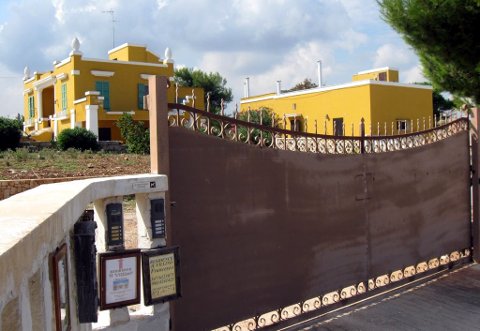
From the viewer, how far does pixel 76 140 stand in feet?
72.5

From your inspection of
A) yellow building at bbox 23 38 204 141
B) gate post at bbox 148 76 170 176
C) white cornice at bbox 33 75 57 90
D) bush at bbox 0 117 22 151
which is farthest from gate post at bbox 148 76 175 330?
white cornice at bbox 33 75 57 90

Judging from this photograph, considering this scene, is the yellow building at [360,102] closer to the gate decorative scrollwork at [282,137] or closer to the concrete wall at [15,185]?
the concrete wall at [15,185]

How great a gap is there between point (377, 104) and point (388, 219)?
22.2m

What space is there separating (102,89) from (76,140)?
33.1 feet

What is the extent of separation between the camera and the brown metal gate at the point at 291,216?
4.23 m

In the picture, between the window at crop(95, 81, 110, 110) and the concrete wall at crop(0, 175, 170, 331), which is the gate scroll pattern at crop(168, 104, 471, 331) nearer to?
the concrete wall at crop(0, 175, 170, 331)

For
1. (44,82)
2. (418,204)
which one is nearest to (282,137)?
(418,204)

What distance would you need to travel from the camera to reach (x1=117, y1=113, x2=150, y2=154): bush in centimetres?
2130

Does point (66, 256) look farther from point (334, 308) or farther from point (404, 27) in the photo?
point (404, 27)

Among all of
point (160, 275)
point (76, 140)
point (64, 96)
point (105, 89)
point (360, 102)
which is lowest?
point (160, 275)

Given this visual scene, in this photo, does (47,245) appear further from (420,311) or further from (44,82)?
(44,82)

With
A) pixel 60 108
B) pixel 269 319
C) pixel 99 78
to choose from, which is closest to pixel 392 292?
pixel 269 319

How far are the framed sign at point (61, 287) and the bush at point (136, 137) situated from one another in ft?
61.4

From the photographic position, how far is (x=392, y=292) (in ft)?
19.5
